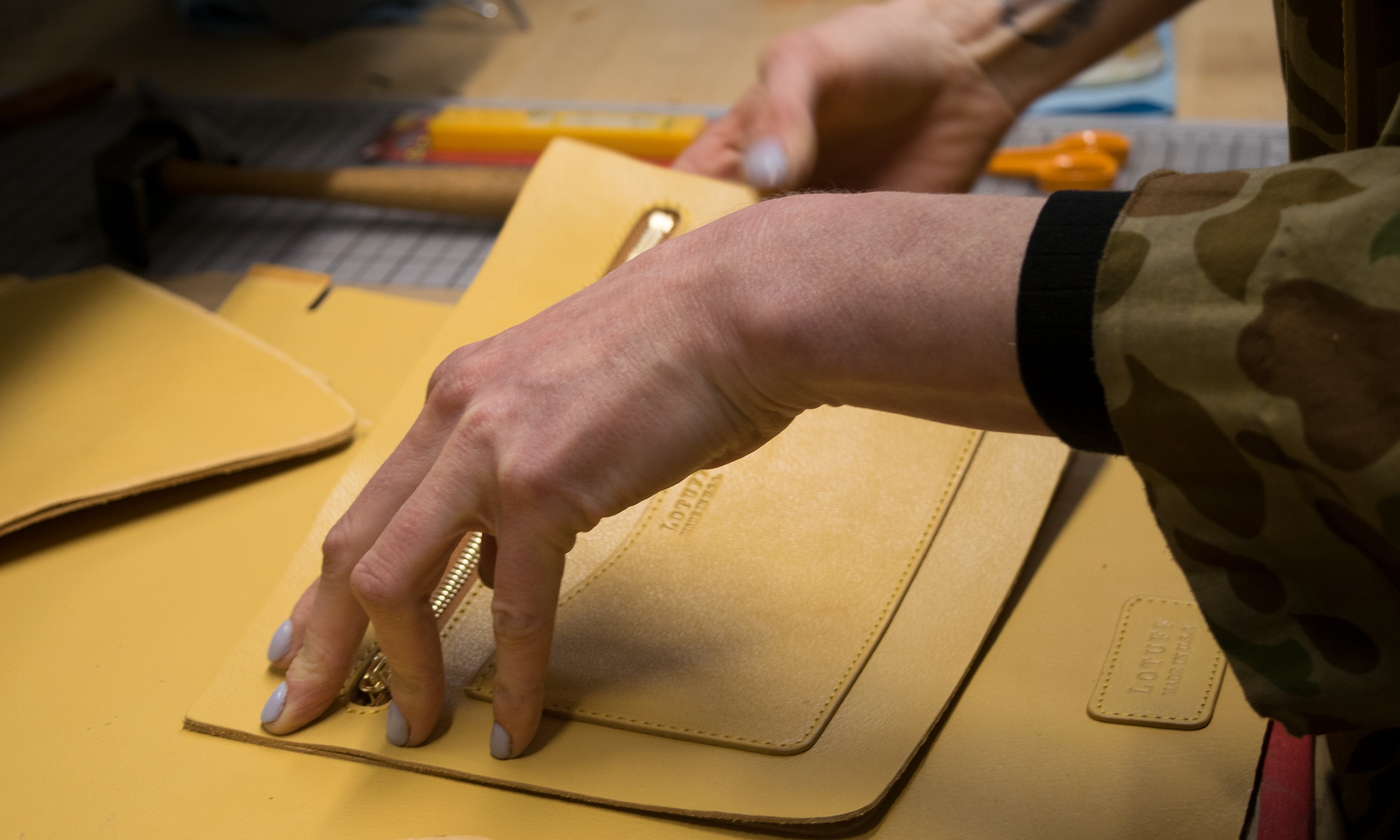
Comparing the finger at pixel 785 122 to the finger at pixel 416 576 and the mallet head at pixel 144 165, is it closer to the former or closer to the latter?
the finger at pixel 416 576

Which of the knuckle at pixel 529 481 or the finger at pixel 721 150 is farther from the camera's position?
the finger at pixel 721 150

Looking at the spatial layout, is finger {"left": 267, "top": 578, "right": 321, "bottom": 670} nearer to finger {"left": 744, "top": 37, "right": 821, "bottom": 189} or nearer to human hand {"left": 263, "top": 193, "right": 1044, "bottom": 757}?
human hand {"left": 263, "top": 193, "right": 1044, "bottom": 757}

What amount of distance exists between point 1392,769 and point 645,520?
39 cm

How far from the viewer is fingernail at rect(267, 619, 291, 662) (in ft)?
1.96

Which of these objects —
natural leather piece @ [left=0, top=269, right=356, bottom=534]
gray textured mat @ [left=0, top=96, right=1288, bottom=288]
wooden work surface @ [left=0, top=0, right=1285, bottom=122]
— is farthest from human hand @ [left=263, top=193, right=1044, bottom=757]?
wooden work surface @ [left=0, top=0, right=1285, bottom=122]

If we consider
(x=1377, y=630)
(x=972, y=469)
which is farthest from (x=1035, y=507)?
(x=1377, y=630)

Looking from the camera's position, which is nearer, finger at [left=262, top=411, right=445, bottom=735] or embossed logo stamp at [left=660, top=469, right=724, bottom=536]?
finger at [left=262, top=411, right=445, bottom=735]

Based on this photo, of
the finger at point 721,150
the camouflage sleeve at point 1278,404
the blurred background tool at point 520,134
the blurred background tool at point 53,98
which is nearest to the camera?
the camouflage sleeve at point 1278,404

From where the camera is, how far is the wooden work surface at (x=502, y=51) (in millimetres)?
1359

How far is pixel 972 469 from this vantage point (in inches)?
27.2

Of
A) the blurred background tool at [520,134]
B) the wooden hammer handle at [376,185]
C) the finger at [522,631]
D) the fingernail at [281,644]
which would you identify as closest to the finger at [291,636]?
the fingernail at [281,644]

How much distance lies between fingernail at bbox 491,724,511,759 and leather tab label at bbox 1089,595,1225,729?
0.29m

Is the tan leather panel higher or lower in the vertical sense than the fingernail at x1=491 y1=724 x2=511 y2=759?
lower

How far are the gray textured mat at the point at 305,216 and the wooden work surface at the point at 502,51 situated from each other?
142mm
